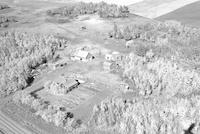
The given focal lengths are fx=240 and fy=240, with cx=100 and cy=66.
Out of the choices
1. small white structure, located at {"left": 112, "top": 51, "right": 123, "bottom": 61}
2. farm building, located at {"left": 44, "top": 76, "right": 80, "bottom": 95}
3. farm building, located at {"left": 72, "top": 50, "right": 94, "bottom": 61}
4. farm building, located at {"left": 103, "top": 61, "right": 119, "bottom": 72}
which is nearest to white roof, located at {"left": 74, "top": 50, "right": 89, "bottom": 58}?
farm building, located at {"left": 72, "top": 50, "right": 94, "bottom": 61}

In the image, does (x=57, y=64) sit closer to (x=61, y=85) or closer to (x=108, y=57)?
(x=61, y=85)

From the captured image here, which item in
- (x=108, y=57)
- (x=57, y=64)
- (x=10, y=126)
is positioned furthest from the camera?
(x=108, y=57)

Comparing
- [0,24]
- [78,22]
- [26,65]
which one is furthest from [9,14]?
[26,65]

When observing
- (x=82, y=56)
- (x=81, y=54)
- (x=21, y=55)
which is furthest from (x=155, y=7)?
(x=21, y=55)

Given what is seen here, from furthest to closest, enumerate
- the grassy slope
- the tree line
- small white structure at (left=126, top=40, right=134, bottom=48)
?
the tree line
the grassy slope
small white structure at (left=126, top=40, right=134, bottom=48)

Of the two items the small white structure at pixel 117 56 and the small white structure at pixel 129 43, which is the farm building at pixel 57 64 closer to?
the small white structure at pixel 117 56

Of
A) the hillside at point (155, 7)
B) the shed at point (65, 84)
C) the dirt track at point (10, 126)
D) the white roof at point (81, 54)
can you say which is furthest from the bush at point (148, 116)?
the hillside at point (155, 7)

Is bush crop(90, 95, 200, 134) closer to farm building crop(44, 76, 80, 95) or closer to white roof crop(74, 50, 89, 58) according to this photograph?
farm building crop(44, 76, 80, 95)

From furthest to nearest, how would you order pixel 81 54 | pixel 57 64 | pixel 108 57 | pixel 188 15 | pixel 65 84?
pixel 188 15 < pixel 81 54 < pixel 108 57 < pixel 57 64 < pixel 65 84
